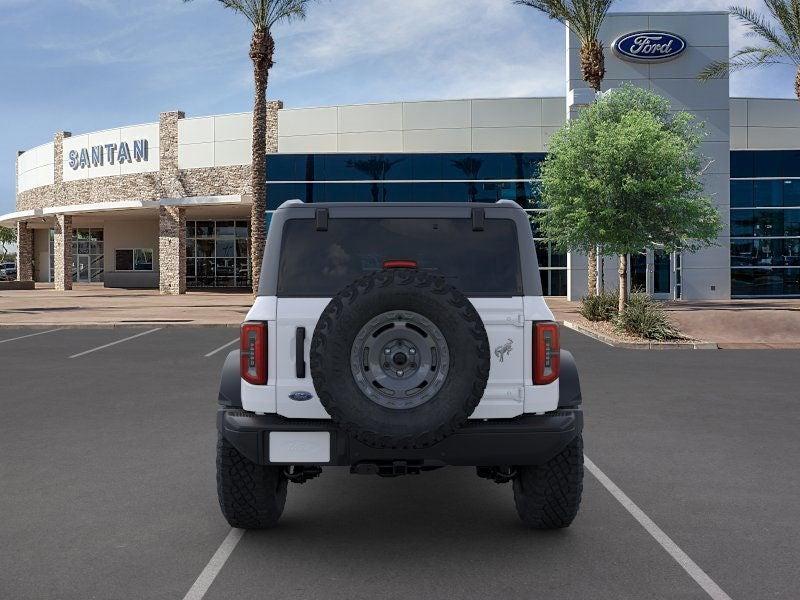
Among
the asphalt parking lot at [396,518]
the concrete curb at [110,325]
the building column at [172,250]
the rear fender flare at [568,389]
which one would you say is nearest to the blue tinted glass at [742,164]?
the concrete curb at [110,325]

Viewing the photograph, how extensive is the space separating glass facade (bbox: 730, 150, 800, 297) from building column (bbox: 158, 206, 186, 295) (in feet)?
89.6

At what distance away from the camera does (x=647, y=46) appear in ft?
112

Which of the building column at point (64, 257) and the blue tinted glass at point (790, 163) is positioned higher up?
the blue tinted glass at point (790, 163)

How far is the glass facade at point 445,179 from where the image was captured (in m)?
36.8

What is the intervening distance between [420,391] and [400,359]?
200mm

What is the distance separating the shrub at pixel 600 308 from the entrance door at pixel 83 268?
44.5 metres

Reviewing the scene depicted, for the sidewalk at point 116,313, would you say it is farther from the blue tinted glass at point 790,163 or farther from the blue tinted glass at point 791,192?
the blue tinted glass at point 790,163

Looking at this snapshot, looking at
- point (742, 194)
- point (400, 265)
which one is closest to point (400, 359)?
point (400, 265)

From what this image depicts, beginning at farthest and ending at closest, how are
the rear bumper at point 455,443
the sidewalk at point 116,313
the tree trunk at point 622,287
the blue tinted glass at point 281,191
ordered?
the blue tinted glass at point 281,191
the tree trunk at point 622,287
the sidewalk at point 116,313
the rear bumper at point 455,443

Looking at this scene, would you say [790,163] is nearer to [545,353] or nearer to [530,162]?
[530,162]

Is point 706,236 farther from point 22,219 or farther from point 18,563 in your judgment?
point 22,219

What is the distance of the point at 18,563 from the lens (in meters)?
4.50

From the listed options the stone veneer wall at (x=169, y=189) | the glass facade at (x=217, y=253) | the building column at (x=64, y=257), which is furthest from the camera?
the glass facade at (x=217, y=253)

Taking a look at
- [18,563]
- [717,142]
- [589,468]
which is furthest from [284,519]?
[717,142]
